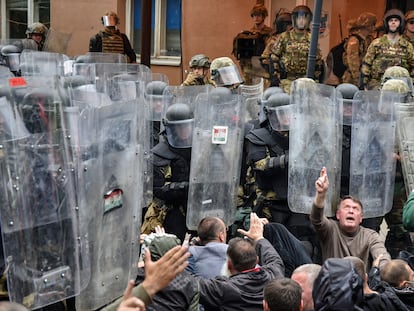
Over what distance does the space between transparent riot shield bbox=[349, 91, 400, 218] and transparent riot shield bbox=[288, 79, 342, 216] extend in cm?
13

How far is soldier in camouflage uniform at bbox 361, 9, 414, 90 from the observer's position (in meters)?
9.94

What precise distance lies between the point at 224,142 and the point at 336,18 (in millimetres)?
7729

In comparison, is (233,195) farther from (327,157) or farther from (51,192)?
(51,192)

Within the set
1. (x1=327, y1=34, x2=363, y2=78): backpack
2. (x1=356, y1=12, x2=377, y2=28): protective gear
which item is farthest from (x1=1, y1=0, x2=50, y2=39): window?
(x1=356, y1=12, x2=377, y2=28): protective gear

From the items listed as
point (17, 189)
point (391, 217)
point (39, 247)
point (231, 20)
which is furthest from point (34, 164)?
point (231, 20)

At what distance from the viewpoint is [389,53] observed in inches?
392

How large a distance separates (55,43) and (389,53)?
591cm

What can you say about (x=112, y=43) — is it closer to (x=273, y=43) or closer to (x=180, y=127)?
(x=273, y=43)

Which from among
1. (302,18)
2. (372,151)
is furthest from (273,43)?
(372,151)

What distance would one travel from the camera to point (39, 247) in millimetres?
3609

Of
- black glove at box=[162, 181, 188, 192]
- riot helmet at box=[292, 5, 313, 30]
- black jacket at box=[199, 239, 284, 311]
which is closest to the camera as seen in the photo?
black jacket at box=[199, 239, 284, 311]

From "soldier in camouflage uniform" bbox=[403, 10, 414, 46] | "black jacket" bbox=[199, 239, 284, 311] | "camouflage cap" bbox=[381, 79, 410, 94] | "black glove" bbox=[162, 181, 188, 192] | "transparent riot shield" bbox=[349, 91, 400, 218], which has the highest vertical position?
"soldier in camouflage uniform" bbox=[403, 10, 414, 46]

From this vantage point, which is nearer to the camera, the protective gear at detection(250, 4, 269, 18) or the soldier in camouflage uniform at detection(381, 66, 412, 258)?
the soldier in camouflage uniform at detection(381, 66, 412, 258)

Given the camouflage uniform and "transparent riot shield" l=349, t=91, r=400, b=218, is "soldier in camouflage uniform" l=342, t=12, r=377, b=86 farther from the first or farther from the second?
"transparent riot shield" l=349, t=91, r=400, b=218
